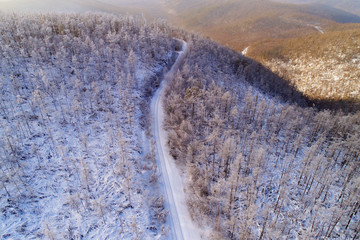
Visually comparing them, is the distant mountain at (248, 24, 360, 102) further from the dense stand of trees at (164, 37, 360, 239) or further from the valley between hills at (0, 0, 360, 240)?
the valley between hills at (0, 0, 360, 240)

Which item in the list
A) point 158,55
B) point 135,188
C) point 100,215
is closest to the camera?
point 100,215

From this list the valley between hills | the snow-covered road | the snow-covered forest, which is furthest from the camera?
the snow-covered road

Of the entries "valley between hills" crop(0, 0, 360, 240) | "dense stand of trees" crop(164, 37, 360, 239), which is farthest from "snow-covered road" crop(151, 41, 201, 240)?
"dense stand of trees" crop(164, 37, 360, 239)

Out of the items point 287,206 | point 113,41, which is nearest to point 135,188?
point 287,206

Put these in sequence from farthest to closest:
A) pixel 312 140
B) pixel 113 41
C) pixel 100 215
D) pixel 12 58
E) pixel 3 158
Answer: pixel 113 41, pixel 312 140, pixel 12 58, pixel 3 158, pixel 100 215

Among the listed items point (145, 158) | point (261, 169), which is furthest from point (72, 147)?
point (261, 169)

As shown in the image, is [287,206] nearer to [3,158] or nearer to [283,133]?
[283,133]
